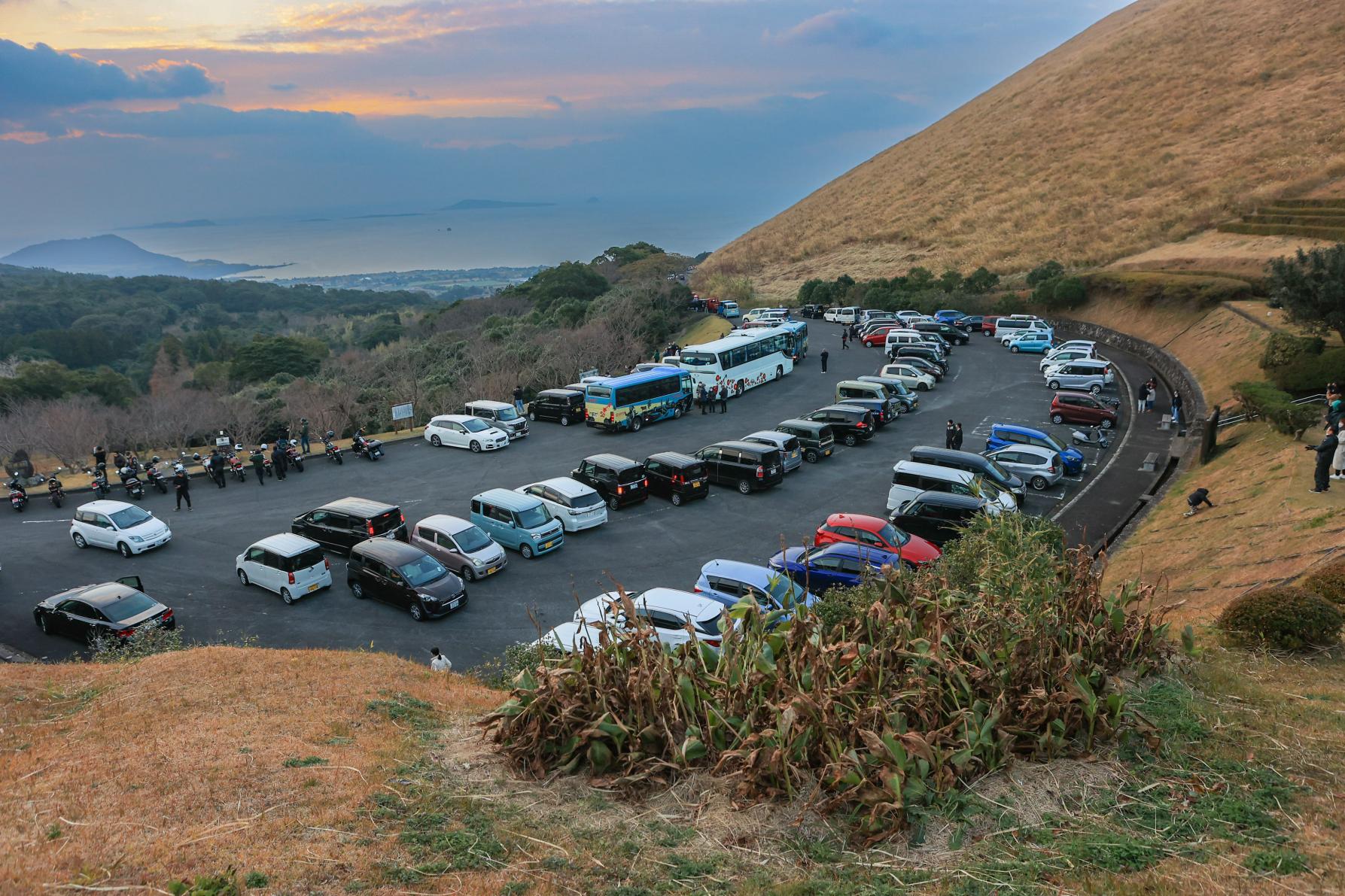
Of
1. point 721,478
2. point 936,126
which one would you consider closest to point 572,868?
point 721,478

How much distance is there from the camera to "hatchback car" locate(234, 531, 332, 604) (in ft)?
61.8

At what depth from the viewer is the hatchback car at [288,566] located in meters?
18.8

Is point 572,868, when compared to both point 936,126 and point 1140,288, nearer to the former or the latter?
point 1140,288

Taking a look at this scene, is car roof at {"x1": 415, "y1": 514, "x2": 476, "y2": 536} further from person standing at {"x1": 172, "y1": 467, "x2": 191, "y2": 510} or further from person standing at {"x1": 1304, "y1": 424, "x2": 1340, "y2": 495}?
person standing at {"x1": 1304, "y1": 424, "x2": 1340, "y2": 495}

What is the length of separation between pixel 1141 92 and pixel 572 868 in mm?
98911

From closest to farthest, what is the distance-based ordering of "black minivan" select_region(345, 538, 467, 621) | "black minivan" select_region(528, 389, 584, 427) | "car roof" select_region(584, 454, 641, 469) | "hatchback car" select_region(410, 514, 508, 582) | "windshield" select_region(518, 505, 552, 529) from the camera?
"black minivan" select_region(345, 538, 467, 621)
"hatchback car" select_region(410, 514, 508, 582)
"windshield" select_region(518, 505, 552, 529)
"car roof" select_region(584, 454, 641, 469)
"black minivan" select_region(528, 389, 584, 427)

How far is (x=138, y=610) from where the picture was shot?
17.1 m

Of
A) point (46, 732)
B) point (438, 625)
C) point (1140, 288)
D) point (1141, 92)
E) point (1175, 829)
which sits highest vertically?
point (1141, 92)

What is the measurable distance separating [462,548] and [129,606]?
A: 6.99 m

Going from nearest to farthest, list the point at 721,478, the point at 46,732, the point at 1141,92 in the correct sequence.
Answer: the point at 46,732 → the point at 721,478 → the point at 1141,92

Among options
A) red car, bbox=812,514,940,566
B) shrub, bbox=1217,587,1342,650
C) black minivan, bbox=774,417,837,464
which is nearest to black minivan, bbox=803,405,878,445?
black minivan, bbox=774,417,837,464

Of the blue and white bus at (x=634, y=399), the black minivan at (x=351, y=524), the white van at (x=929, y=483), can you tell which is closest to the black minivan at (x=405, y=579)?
the black minivan at (x=351, y=524)

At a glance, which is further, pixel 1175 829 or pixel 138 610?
pixel 138 610

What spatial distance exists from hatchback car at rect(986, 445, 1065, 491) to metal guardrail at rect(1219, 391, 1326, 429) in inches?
255
